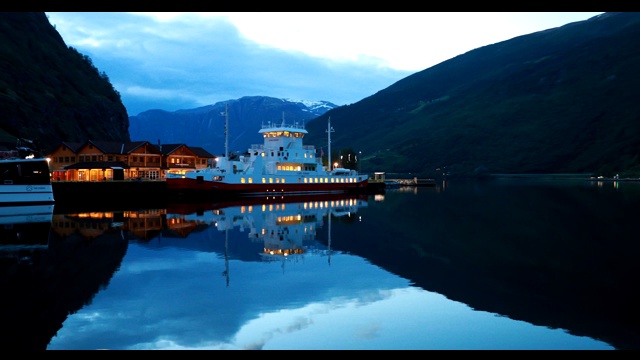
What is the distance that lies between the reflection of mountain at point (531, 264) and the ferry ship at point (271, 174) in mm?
35948

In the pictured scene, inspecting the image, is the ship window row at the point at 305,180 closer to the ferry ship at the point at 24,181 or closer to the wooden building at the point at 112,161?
the wooden building at the point at 112,161

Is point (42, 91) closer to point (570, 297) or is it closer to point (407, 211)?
point (407, 211)

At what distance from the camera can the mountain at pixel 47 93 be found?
102812 mm

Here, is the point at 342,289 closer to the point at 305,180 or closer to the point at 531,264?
the point at 531,264

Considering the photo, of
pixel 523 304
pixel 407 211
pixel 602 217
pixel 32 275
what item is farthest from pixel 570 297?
pixel 407 211

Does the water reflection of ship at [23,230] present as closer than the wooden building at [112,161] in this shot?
Yes

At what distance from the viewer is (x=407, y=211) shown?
52.4 meters

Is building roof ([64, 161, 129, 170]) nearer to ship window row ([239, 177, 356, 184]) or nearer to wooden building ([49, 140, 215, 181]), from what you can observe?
wooden building ([49, 140, 215, 181])

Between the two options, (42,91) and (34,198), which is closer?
(34,198)

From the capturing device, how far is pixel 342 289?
59.6 ft

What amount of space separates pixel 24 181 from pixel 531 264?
174 feet

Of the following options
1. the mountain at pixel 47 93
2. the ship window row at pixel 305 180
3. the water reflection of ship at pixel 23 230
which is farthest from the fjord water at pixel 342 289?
the mountain at pixel 47 93

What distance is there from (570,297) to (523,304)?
1.99 m

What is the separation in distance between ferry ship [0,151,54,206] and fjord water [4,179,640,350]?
23815 mm
